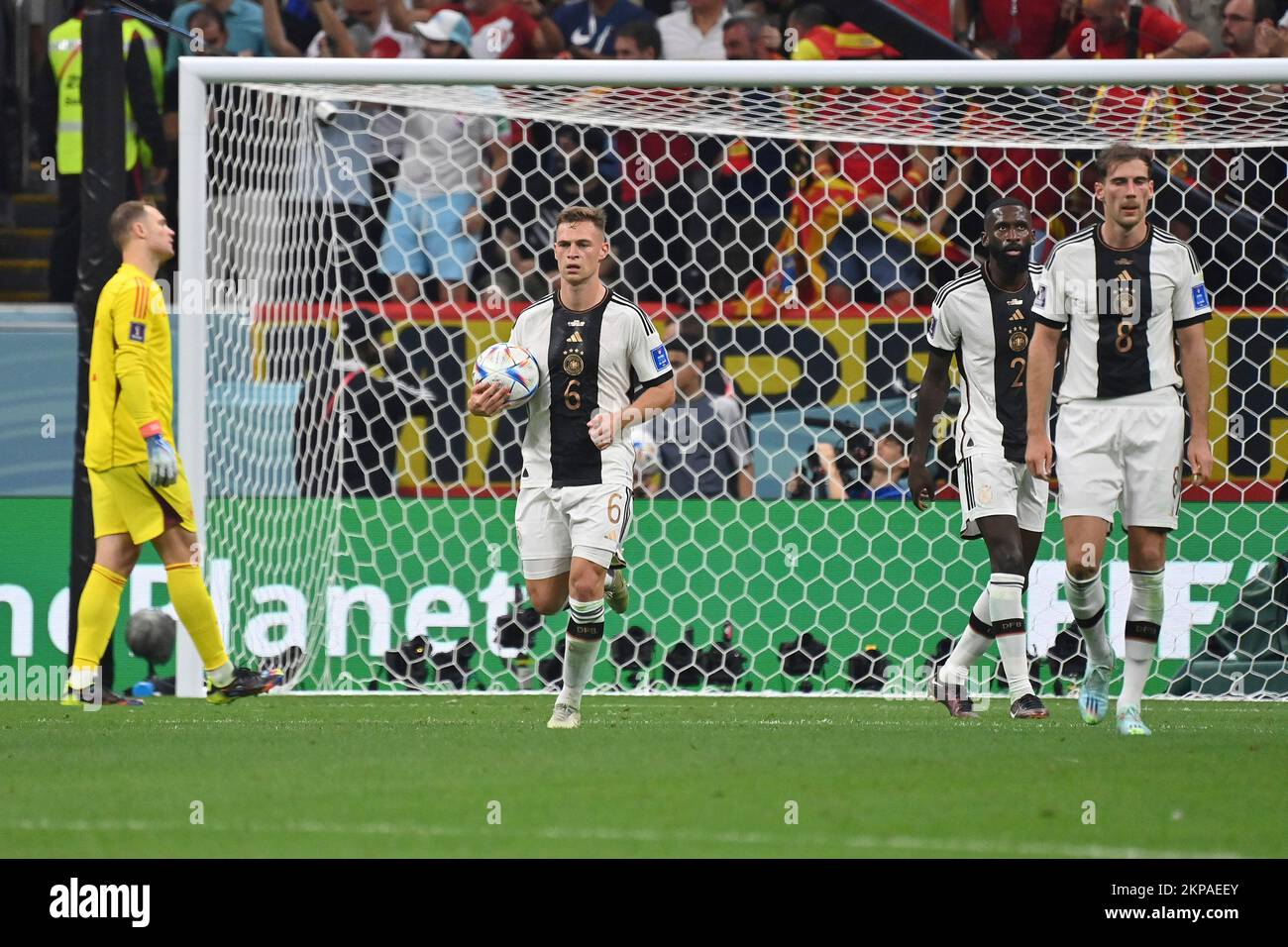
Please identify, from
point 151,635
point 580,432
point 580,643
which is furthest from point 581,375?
point 151,635

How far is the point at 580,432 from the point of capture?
7016 mm

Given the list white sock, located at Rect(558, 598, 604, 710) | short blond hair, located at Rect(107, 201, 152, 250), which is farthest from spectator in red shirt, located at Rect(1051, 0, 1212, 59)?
short blond hair, located at Rect(107, 201, 152, 250)

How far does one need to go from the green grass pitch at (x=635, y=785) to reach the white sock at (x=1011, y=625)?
21 centimetres

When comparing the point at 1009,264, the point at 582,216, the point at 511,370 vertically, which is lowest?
the point at 511,370

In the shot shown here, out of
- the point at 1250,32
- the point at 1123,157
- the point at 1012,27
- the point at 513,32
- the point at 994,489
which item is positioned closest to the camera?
the point at 1123,157

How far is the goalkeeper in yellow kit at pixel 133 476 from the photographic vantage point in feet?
24.8

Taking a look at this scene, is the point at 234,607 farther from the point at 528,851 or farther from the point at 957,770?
the point at 528,851

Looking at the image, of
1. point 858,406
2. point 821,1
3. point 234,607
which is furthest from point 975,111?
point 234,607

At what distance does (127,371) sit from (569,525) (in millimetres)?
1962

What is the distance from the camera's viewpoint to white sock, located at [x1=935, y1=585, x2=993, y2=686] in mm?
7512

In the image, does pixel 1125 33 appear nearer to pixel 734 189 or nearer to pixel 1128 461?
pixel 734 189

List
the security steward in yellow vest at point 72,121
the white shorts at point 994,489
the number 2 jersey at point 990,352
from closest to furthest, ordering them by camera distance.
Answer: the white shorts at point 994,489
the number 2 jersey at point 990,352
the security steward in yellow vest at point 72,121

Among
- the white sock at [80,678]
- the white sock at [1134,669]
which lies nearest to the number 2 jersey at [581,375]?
the white sock at [1134,669]

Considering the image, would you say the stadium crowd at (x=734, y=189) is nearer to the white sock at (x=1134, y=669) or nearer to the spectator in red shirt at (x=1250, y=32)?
the spectator in red shirt at (x=1250, y=32)
